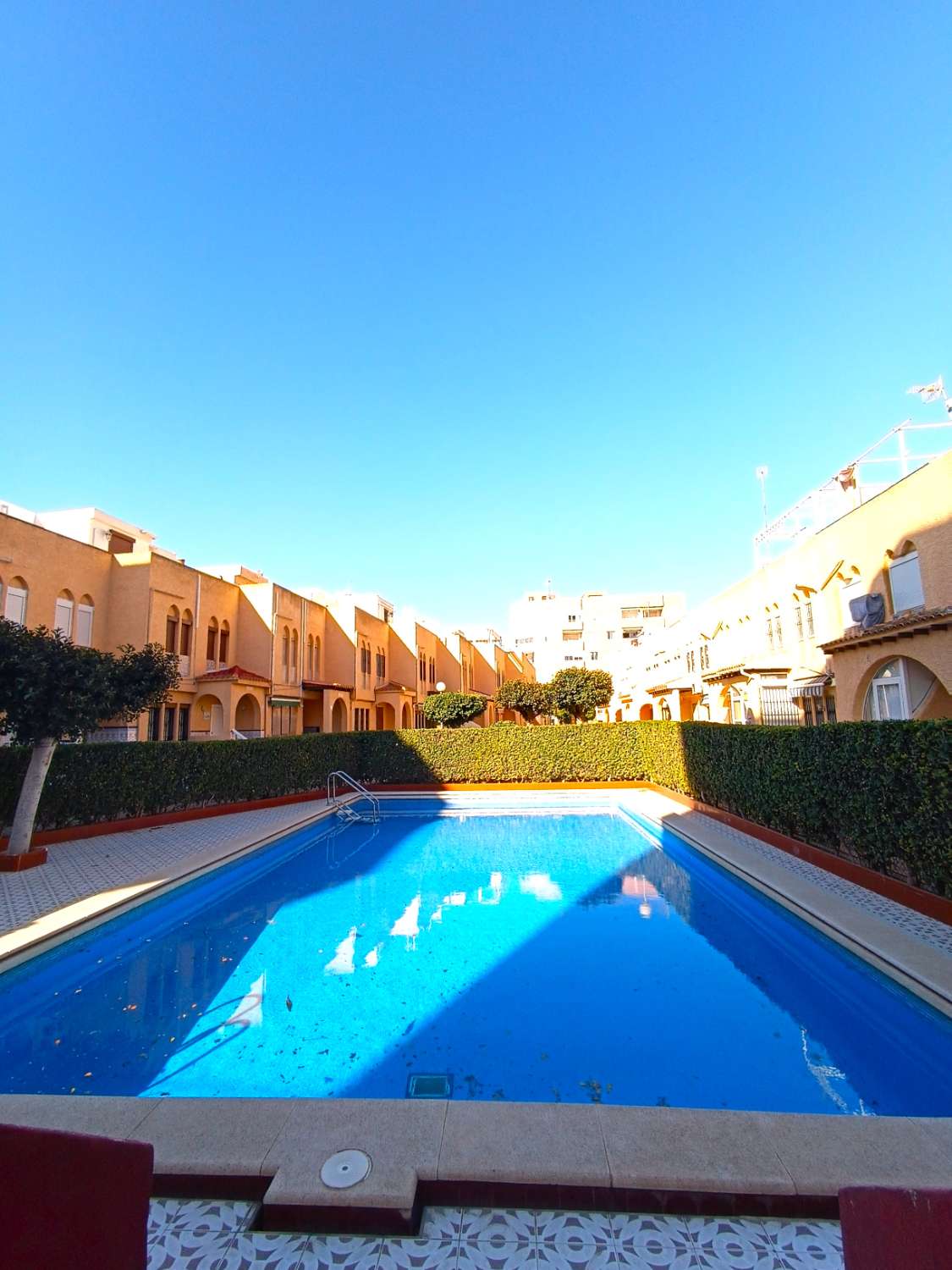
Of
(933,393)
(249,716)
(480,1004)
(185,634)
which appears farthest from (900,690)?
(185,634)

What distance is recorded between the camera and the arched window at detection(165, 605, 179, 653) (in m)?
20.3

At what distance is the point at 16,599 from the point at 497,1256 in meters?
18.7

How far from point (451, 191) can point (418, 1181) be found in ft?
53.7

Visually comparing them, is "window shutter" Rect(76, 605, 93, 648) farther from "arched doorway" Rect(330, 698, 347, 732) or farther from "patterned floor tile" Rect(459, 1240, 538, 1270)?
"patterned floor tile" Rect(459, 1240, 538, 1270)

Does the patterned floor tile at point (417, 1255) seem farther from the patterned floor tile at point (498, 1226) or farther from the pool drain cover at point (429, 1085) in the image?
the pool drain cover at point (429, 1085)

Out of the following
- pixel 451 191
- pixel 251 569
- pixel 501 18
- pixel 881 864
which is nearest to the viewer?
pixel 881 864

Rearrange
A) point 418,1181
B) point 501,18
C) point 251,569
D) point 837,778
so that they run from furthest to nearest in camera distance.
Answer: point 251,569 < point 501,18 < point 837,778 < point 418,1181

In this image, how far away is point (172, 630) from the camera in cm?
2064

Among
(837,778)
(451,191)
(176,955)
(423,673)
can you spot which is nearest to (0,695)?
(176,955)

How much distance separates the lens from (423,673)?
36.0 m

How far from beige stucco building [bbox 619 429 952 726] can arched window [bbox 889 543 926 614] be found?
0.09 feet

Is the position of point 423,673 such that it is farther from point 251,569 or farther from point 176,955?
point 176,955

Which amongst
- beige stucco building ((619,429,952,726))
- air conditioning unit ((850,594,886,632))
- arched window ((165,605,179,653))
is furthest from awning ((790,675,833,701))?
arched window ((165,605,179,653))

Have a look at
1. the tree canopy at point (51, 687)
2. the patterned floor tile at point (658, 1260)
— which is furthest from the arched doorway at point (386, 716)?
the patterned floor tile at point (658, 1260)
